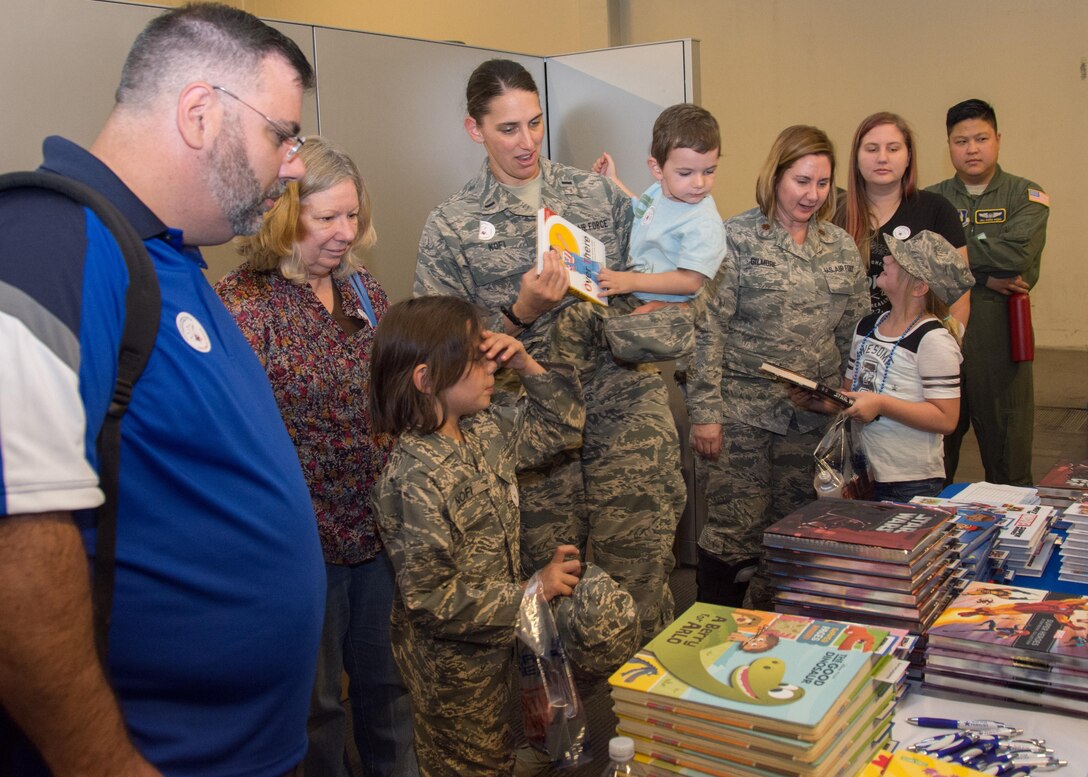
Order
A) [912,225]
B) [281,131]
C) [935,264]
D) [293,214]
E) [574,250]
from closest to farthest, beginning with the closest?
1. [281,131]
2. [293,214]
3. [574,250]
4. [935,264]
5. [912,225]

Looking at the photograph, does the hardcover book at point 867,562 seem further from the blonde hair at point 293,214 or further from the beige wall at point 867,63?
the beige wall at point 867,63

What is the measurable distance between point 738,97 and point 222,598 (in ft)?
25.0

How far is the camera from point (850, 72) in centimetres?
751

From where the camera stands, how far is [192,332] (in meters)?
1.06

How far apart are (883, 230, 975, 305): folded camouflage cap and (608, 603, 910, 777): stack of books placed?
4.99ft

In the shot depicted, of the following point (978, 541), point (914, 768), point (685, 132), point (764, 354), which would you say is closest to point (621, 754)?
point (914, 768)

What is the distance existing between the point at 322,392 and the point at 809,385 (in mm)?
1172

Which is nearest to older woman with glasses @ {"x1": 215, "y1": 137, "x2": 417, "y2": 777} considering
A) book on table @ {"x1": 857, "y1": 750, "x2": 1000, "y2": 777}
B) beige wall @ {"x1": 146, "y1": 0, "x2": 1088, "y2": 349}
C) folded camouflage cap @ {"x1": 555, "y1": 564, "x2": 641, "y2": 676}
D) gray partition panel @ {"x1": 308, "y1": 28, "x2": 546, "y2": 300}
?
folded camouflage cap @ {"x1": 555, "y1": 564, "x2": 641, "y2": 676}

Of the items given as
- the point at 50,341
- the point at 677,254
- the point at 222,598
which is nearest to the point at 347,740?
the point at 677,254

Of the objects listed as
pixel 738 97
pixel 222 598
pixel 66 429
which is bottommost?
pixel 222 598

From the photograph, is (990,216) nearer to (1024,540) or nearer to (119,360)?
(1024,540)

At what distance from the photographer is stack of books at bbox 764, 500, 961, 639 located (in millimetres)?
1472

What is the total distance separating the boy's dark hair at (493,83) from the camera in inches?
92.6

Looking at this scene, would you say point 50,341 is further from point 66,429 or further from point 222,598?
point 222,598
